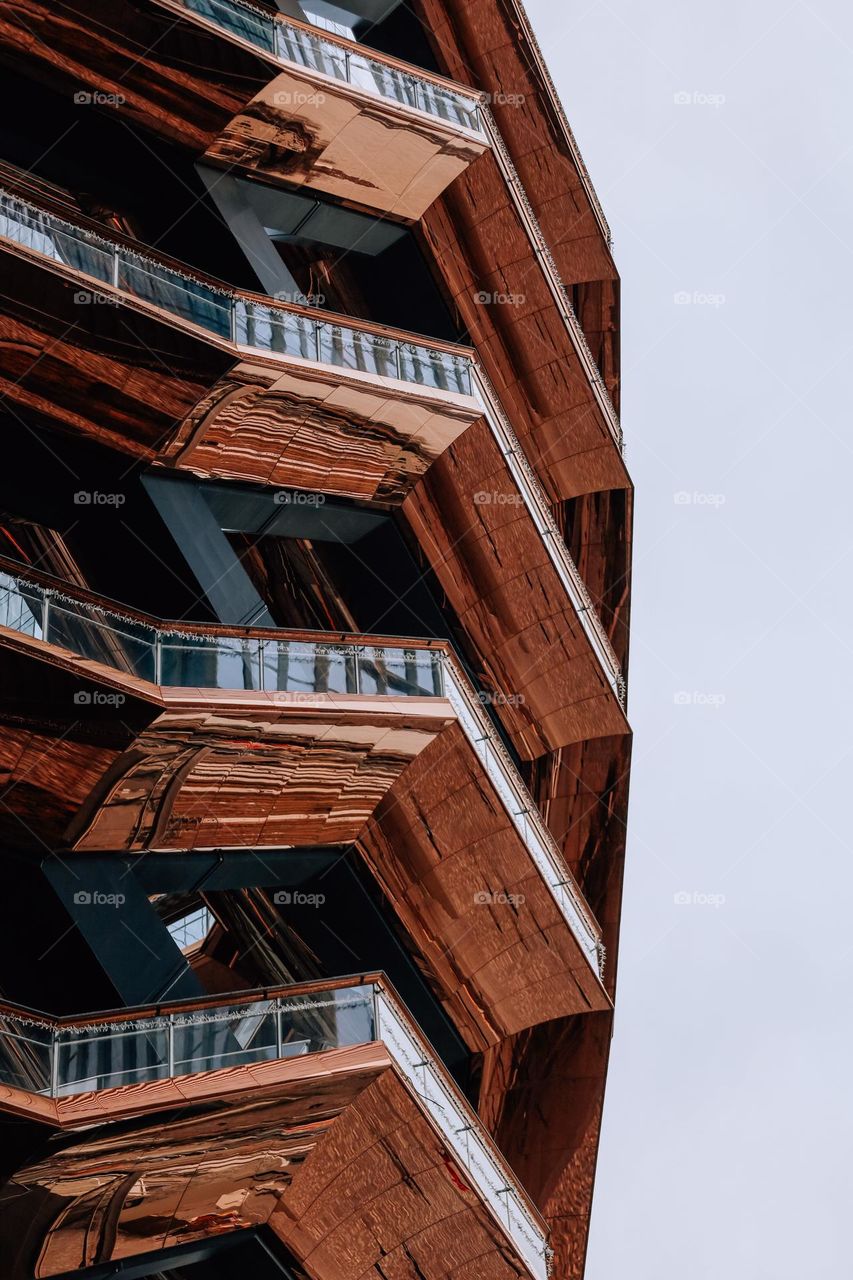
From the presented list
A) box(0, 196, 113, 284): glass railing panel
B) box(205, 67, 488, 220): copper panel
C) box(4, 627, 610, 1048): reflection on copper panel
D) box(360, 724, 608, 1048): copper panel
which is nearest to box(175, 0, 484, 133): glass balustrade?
box(205, 67, 488, 220): copper panel

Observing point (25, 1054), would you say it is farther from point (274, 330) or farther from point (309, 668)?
point (274, 330)

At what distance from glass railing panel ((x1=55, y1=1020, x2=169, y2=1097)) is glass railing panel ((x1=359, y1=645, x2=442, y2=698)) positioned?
475 cm

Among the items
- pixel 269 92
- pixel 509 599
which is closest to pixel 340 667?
pixel 509 599

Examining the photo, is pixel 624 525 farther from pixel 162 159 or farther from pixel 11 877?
pixel 11 877

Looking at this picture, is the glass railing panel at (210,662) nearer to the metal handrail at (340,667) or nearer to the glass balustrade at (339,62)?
the metal handrail at (340,667)

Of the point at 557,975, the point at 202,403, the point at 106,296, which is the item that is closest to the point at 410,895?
the point at 557,975

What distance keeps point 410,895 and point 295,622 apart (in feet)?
13.1

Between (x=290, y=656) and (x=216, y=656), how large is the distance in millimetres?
1008

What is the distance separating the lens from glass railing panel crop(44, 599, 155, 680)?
14539mm

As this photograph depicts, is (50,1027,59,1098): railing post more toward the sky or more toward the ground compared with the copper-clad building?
more toward the ground

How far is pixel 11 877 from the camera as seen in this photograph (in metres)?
15.9

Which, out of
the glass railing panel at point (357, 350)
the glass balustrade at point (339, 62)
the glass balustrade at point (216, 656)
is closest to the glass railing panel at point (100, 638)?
the glass balustrade at point (216, 656)

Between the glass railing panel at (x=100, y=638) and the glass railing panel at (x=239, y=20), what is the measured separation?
746 centimetres

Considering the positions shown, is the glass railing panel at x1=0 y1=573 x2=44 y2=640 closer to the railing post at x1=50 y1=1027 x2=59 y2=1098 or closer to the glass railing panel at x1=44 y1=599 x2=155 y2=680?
the glass railing panel at x1=44 y1=599 x2=155 y2=680
